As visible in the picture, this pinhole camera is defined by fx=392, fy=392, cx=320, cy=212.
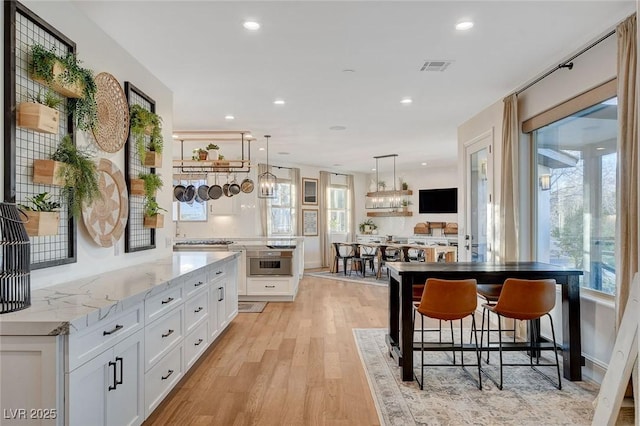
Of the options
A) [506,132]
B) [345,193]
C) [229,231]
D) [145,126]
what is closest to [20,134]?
[145,126]

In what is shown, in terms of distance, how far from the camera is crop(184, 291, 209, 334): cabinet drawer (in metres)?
3.18

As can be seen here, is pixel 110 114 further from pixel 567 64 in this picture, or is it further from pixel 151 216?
pixel 567 64

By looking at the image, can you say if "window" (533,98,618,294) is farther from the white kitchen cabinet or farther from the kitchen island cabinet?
the white kitchen cabinet

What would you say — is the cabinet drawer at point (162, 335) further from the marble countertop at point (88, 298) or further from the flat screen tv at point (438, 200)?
the flat screen tv at point (438, 200)

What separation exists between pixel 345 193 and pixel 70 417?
34.2ft

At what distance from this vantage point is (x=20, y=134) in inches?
86.4

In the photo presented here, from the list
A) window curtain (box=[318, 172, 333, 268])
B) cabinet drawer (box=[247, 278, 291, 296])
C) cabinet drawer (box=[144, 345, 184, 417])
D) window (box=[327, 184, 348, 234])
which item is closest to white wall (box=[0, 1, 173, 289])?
cabinet drawer (box=[144, 345, 184, 417])

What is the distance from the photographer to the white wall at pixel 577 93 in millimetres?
3129

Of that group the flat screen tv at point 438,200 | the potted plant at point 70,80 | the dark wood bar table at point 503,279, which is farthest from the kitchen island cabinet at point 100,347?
the flat screen tv at point 438,200

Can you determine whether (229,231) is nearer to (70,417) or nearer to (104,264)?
(104,264)

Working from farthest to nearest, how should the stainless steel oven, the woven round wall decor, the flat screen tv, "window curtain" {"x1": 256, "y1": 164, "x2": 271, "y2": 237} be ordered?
the flat screen tv, "window curtain" {"x1": 256, "y1": 164, "x2": 271, "y2": 237}, the stainless steel oven, the woven round wall decor

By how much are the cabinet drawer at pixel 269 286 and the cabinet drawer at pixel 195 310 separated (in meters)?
2.65

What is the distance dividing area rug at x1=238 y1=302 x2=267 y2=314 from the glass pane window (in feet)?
17.8

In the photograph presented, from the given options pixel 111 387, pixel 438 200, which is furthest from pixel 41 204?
pixel 438 200
